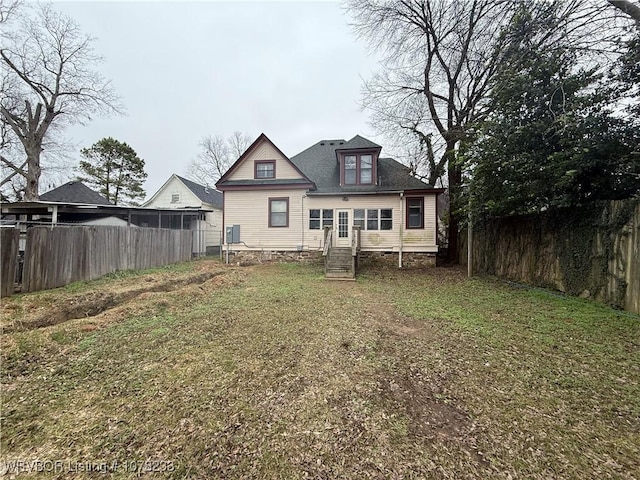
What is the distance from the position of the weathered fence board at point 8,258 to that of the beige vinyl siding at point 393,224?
958 centimetres

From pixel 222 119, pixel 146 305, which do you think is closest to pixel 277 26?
pixel 146 305

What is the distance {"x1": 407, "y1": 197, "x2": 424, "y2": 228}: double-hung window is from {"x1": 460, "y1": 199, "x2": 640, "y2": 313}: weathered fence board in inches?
128

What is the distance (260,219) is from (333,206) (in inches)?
148

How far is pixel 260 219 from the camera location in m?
13.6

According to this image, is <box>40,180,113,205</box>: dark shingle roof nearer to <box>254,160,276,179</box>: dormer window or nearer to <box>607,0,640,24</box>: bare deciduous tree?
<box>254,160,276,179</box>: dormer window

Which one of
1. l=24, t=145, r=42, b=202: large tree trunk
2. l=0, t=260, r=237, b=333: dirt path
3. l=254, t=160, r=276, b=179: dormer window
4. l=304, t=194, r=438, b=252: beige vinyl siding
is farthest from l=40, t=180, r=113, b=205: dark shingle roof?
l=304, t=194, r=438, b=252: beige vinyl siding

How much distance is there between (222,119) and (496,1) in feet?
93.6

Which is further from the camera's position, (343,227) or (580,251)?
(343,227)

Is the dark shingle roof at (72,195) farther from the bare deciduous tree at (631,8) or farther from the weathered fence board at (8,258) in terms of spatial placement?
the bare deciduous tree at (631,8)

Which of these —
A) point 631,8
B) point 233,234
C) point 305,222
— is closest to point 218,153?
point 233,234

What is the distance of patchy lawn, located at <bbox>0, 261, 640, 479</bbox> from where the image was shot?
2.02 meters

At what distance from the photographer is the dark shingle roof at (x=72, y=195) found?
60.7ft

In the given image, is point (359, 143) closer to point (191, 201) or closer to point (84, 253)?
point (84, 253)

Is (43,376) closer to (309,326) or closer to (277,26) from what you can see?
(309,326)
